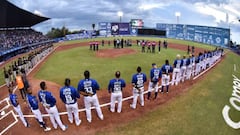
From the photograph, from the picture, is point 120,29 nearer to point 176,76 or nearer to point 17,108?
point 176,76

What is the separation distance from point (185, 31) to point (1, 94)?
50.7 m

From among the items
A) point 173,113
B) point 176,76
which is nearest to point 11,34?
point 176,76

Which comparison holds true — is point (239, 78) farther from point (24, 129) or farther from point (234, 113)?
point (24, 129)

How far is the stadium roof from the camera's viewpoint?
4409 cm

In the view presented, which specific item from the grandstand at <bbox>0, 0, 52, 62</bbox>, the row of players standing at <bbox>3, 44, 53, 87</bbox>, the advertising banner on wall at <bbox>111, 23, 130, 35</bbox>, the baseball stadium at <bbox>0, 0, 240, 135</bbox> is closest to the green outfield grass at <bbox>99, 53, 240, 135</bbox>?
the baseball stadium at <bbox>0, 0, 240, 135</bbox>

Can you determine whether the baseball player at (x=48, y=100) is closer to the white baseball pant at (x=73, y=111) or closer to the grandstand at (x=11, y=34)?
the white baseball pant at (x=73, y=111)

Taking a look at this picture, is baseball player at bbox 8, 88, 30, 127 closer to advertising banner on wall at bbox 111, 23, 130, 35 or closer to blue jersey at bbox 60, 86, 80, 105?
blue jersey at bbox 60, 86, 80, 105

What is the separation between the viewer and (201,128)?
36.2ft

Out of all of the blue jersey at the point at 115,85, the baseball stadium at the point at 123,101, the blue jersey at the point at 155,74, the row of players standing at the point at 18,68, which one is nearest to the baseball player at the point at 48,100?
the baseball stadium at the point at 123,101

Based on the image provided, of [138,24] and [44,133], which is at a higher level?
[138,24]

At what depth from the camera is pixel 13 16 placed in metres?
51.5

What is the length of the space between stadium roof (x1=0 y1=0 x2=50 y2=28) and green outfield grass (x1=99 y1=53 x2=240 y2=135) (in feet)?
135

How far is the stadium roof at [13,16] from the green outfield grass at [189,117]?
4124cm

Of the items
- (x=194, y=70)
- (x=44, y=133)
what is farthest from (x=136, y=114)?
(x=194, y=70)
